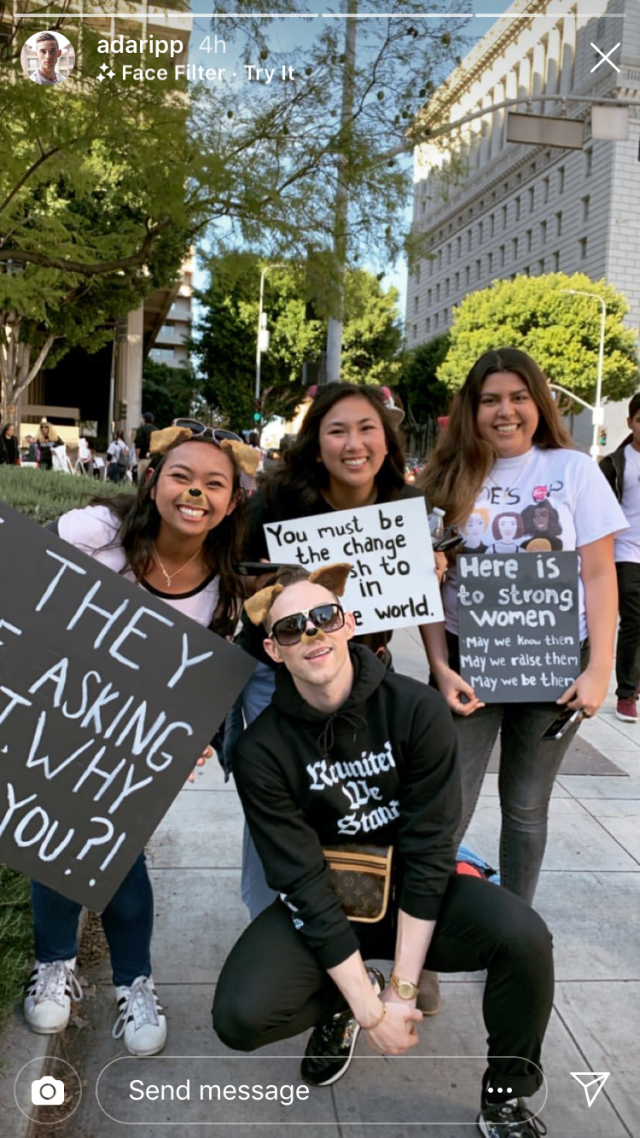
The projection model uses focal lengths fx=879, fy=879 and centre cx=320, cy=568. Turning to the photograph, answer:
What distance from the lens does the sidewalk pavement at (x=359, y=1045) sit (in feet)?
7.45

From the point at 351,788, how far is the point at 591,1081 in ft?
3.72

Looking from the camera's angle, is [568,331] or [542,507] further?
[568,331]

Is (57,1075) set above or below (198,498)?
below

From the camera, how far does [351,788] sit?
222 centimetres

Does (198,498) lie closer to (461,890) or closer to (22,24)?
(461,890)

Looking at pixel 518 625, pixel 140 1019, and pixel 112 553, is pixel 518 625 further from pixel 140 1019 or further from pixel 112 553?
pixel 140 1019

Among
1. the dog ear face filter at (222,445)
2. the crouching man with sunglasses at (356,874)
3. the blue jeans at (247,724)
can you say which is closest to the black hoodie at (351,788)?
the crouching man with sunglasses at (356,874)

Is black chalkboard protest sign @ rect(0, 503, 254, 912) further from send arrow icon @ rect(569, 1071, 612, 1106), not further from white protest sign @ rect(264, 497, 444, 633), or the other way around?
send arrow icon @ rect(569, 1071, 612, 1106)

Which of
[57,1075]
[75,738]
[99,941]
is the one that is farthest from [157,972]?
[75,738]

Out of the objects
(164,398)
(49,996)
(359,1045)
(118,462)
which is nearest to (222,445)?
(49,996)

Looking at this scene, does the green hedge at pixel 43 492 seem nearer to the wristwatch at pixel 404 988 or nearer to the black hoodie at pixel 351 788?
the black hoodie at pixel 351 788

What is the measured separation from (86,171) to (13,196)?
615mm

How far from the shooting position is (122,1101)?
7.63 feet

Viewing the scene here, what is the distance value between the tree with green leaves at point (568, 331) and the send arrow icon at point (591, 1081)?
41951 mm
